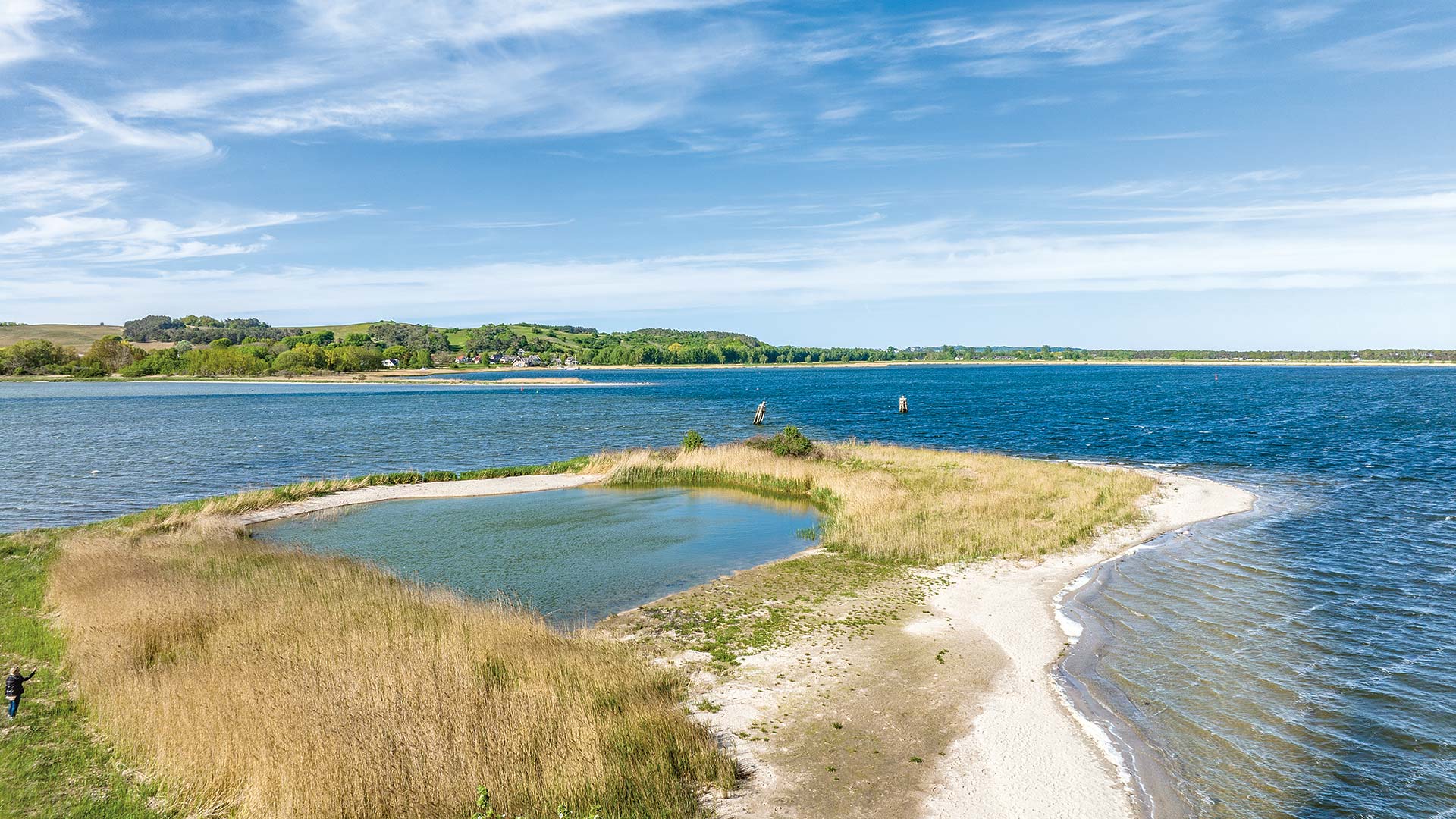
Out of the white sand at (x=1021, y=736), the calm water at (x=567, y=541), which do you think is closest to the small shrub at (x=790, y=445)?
the calm water at (x=567, y=541)

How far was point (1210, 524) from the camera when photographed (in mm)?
31625

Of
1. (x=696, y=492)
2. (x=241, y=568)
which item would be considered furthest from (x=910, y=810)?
(x=696, y=492)

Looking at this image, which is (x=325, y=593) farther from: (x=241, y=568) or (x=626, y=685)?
(x=626, y=685)

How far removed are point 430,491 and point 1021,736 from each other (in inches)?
1448

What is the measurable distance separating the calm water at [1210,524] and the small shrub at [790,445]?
1833 cm

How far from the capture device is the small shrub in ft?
157

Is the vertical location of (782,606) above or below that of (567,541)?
above

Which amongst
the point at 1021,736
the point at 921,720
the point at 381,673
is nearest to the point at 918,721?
the point at 921,720

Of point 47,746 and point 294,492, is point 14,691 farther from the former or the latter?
point 294,492

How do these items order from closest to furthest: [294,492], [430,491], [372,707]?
[372,707]
[294,492]
[430,491]

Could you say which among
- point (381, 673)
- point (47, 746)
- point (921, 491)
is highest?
point (381, 673)

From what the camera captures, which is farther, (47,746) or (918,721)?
(918,721)

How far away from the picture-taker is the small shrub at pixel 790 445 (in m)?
47.9

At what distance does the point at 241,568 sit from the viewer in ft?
74.4
